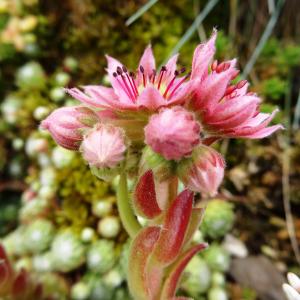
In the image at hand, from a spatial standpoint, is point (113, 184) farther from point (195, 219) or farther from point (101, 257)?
point (195, 219)

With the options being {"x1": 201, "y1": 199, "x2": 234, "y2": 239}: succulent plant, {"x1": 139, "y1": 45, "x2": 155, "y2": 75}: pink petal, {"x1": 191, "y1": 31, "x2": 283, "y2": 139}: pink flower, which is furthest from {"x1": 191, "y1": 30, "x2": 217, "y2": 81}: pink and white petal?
{"x1": 201, "y1": 199, "x2": 234, "y2": 239}: succulent plant

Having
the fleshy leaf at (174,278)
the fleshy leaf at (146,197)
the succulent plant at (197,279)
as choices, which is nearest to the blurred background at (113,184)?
the succulent plant at (197,279)

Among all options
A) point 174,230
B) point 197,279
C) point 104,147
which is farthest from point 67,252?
point 104,147

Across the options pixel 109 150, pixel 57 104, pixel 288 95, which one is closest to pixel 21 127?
pixel 57 104

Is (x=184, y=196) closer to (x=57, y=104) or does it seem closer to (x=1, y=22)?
(x=57, y=104)

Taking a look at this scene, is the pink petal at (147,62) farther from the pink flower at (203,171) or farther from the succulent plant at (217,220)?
the succulent plant at (217,220)

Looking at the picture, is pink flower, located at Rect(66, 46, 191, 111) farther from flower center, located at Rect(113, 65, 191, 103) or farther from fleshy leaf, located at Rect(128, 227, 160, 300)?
fleshy leaf, located at Rect(128, 227, 160, 300)
